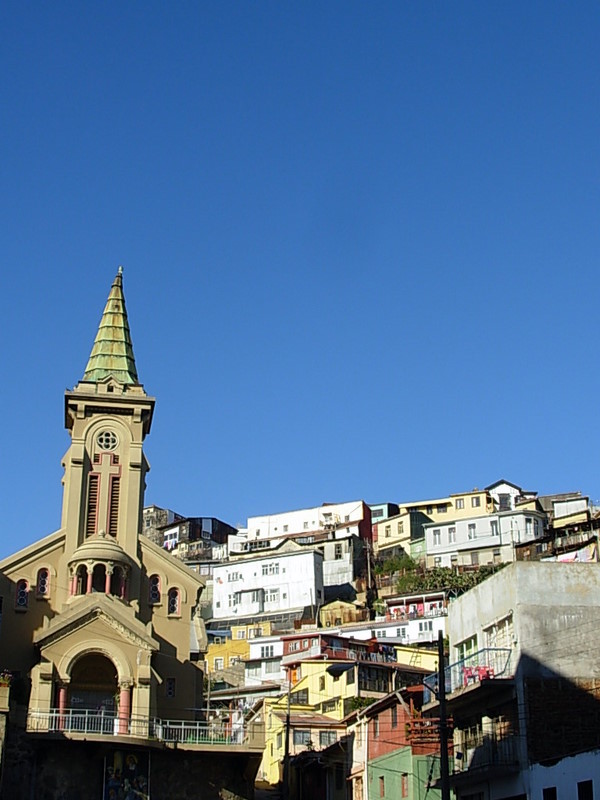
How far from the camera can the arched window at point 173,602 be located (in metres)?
61.3

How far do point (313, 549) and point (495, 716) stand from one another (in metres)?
69.4

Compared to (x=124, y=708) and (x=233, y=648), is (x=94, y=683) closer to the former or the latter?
(x=124, y=708)

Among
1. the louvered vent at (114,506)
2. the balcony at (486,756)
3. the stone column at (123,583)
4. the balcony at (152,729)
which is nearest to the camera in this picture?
the balcony at (486,756)

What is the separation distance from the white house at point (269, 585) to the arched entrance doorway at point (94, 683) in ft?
169

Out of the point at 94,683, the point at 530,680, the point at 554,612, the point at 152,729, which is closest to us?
the point at 530,680

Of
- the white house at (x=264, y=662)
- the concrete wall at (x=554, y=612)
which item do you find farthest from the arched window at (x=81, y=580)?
the white house at (x=264, y=662)

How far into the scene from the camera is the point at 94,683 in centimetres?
5578

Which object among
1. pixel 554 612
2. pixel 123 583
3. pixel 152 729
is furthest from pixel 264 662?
pixel 554 612

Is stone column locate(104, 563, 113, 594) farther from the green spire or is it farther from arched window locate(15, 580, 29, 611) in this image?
the green spire

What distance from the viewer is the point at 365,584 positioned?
369ft

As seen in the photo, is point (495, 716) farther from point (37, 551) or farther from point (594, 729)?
point (37, 551)

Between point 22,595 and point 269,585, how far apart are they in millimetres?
52738

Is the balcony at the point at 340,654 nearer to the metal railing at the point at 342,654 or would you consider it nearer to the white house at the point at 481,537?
the metal railing at the point at 342,654

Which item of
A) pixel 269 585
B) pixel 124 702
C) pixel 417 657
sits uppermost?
pixel 269 585
